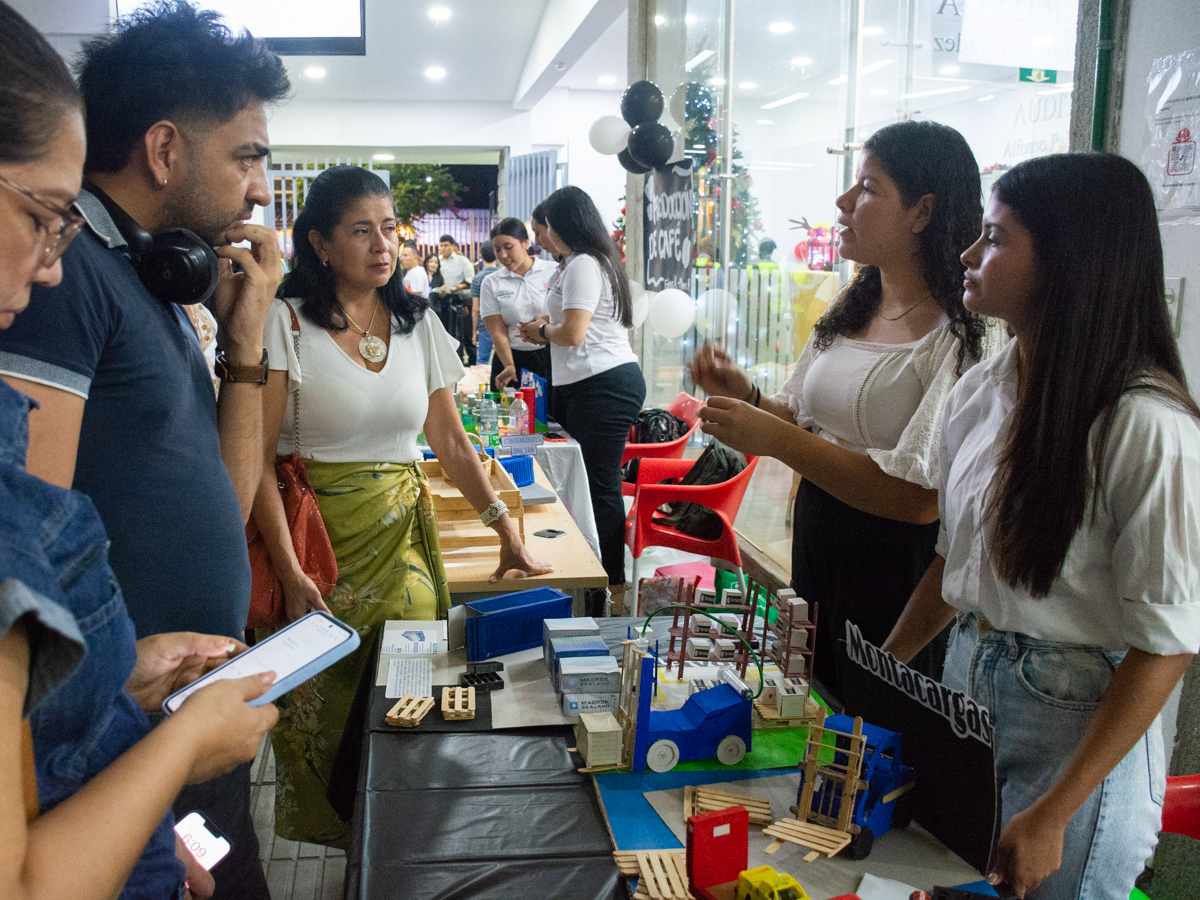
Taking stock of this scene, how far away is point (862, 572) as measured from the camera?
1.97 meters

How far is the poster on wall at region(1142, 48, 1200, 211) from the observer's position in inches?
76.9

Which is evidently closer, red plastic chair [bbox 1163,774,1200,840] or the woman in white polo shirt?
red plastic chair [bbox 1163,774,1200,840]

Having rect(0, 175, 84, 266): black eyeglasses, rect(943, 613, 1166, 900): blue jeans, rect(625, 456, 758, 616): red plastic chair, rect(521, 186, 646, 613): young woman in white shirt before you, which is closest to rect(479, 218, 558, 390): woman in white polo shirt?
rect(521, 186, 646, 613): young woman in white shirt

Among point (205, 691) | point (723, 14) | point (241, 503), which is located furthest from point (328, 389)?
point (723, 14)

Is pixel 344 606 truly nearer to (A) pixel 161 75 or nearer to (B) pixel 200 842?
(B) pixel 200 842

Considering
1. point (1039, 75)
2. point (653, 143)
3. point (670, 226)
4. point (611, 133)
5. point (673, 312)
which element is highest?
point (611, 133)

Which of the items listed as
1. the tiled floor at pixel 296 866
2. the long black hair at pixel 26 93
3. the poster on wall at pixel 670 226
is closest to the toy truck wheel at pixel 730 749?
the long black hair at pixel 26 93

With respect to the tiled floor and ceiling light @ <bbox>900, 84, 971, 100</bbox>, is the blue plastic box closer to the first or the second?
the tiled floor

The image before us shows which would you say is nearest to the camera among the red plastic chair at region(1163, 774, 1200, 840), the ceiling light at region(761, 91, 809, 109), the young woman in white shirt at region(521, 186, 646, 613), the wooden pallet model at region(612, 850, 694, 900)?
the wooden pallet model at region(612, 850, 694, 900)

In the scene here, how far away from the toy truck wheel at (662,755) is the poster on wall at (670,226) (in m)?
4.64

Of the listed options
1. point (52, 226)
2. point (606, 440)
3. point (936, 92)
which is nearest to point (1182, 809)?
point (52, 226)

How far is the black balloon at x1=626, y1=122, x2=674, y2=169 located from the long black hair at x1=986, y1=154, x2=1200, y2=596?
4.48 meters

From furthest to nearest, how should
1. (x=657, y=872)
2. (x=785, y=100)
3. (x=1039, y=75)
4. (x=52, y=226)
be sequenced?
(x=785, y=100)
(x=1039, y=75)
(x=657, y=872)
(x=52, y=226)

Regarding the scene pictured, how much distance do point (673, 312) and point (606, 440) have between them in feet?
4.44
